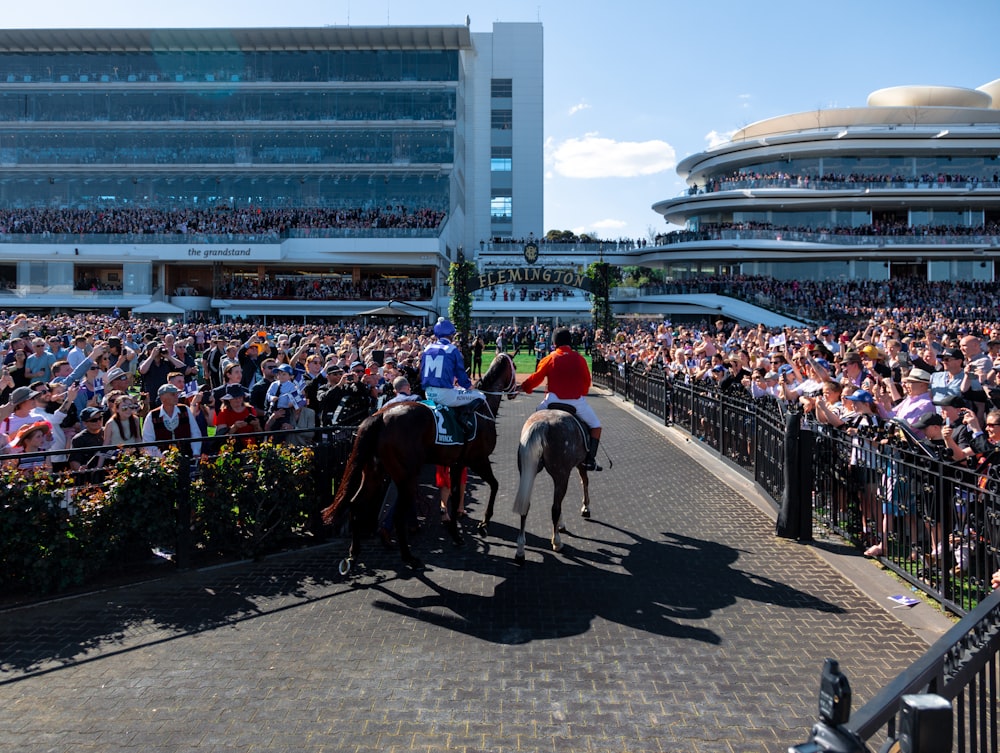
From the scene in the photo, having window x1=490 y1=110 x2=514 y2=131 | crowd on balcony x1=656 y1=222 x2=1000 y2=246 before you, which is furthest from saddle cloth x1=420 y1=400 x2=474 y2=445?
window x1=490 y1=110 x2=514 y2=131

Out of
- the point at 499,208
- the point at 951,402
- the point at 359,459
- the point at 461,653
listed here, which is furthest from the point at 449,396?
the point at 499,208

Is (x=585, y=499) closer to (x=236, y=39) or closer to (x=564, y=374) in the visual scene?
(x=564, y=374)

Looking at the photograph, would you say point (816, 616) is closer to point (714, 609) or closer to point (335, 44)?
point (714, 609)

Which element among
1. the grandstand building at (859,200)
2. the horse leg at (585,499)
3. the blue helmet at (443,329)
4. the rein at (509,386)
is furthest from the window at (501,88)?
the horse leg at (585,499)

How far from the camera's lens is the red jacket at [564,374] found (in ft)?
30.0

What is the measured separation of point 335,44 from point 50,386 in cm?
6044

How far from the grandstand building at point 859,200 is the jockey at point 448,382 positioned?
176 feet

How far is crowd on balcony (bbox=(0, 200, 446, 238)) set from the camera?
5769cm

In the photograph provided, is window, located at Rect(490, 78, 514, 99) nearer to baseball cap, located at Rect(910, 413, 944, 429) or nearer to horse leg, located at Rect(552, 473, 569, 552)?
horse leg, located at Rect(552, 473, 569, 552)

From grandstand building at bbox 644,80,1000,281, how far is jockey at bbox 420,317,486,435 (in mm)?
53615

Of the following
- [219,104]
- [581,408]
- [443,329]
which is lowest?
[581,408]

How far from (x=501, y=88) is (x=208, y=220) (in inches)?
1703

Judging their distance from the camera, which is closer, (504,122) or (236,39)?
(236,39)

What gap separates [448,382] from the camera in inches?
336
